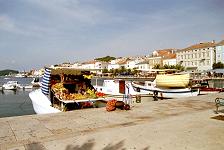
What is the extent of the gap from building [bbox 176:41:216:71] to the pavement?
84317 millimetres

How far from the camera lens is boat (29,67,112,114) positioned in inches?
608

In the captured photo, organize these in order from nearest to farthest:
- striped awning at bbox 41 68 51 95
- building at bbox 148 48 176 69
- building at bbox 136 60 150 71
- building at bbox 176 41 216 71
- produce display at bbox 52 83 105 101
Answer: produce display at bbox 52 83 105 101
striped awning at bbox 41 68 51 95
building at bbox 176 41 216 71
building at bbox 148 48 176 69
building at bbox 136 60 150 71

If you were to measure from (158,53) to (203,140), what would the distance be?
119 m

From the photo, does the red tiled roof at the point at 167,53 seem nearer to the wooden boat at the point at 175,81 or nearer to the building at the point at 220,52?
the building at the point at 220,52

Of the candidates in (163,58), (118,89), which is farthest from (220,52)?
(118,89)

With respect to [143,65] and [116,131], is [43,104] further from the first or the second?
[143,65]

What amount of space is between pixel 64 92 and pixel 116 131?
7.53 meters

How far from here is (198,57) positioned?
3748 inches

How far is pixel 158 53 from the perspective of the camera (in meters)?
124

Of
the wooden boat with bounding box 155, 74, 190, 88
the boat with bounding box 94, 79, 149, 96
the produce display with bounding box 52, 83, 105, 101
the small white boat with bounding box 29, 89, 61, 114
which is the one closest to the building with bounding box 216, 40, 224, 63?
the wooden boat with bounding box 155, 74, 190, 88

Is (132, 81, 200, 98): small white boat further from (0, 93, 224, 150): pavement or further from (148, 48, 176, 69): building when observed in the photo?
(148, 48, 176, 69): building

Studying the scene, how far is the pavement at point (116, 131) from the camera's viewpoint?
24.0 ft

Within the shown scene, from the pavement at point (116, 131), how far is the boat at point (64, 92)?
9.57 feet

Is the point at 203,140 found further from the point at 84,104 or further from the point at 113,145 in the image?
the point at 84,104
